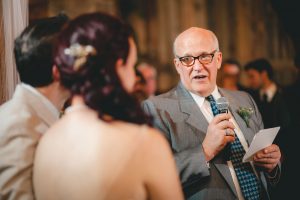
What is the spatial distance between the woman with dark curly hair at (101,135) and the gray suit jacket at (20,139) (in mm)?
97

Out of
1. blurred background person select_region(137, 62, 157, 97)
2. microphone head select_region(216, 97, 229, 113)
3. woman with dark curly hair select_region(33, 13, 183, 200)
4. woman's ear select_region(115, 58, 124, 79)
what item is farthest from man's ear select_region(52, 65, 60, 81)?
blurred background person select_region(137, 62, 157, 97)

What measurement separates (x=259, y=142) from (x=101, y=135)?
1.30m

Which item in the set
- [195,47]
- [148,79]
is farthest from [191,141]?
[148,79]

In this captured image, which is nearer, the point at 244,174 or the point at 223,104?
the point at 223,104

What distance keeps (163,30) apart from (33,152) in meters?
8.11

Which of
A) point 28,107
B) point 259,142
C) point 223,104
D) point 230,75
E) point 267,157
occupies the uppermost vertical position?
point 28,107

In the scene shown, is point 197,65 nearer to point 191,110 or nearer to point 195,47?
point 195,47

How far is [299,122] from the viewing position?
4445 millimetres

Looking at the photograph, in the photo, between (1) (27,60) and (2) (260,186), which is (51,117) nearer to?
(1) (27,60)

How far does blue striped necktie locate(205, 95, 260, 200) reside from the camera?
2.58 meters

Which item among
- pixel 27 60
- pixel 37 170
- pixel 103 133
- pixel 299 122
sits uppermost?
pixel 27 60

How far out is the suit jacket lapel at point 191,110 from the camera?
267 cm

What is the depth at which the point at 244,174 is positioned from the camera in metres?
2.62

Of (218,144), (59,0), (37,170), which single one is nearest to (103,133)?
(37,170)
